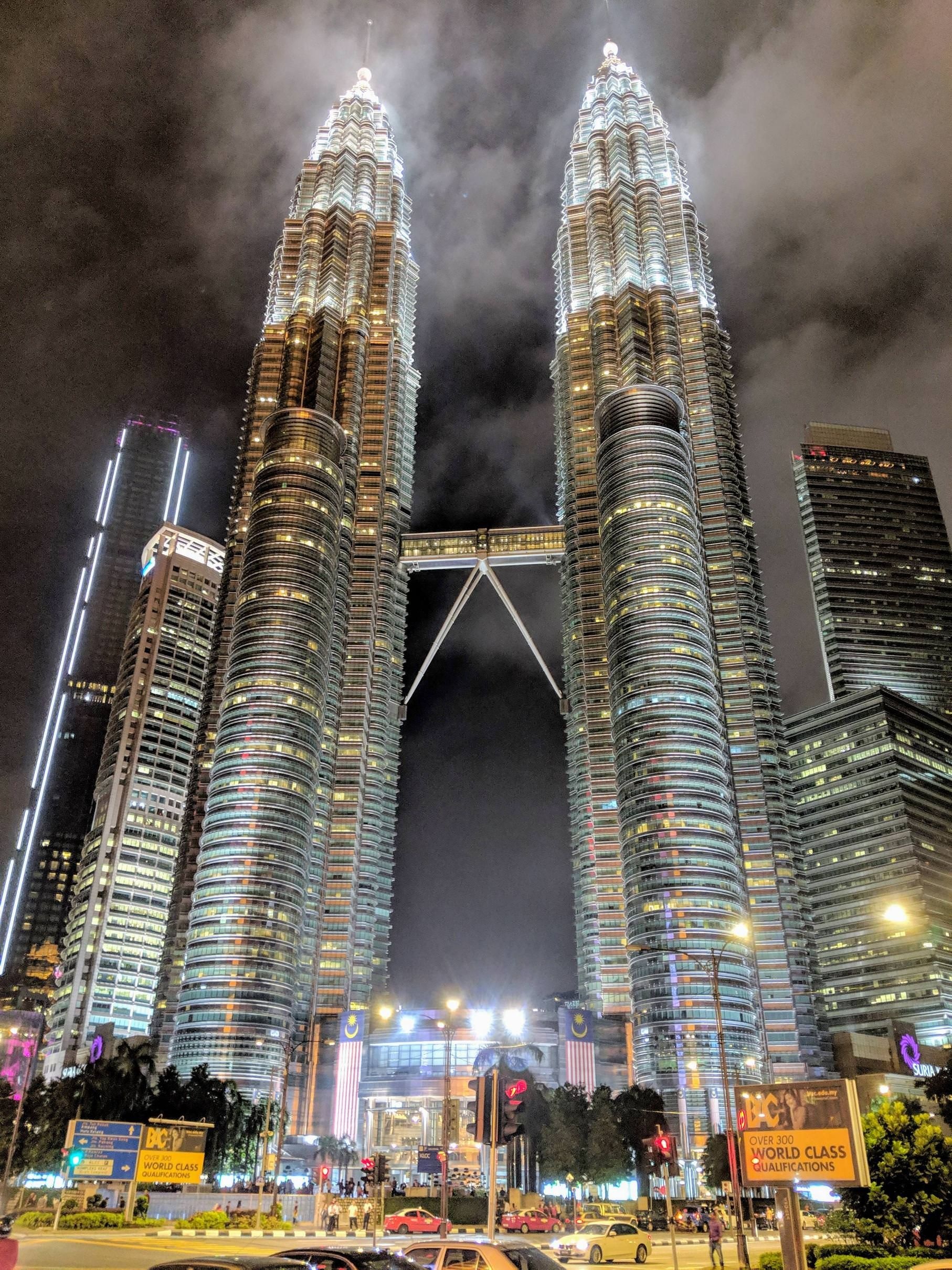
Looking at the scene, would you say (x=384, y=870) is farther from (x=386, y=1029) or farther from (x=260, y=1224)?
(x=260, y=1224)

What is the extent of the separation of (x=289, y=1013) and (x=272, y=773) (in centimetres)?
3684

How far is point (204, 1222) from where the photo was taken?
51125 mm

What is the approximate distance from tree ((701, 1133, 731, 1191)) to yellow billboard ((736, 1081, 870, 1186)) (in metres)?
77.3

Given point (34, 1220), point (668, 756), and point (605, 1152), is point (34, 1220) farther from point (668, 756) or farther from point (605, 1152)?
point (668, 756)

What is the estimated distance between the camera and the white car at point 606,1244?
126 ft

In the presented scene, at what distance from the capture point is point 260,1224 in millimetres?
50594

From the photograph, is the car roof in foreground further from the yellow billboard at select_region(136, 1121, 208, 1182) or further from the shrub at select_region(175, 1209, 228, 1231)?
the shrub at select_region(175, 1209, 228, 1231)

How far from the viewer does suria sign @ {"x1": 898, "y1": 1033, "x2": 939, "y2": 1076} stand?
535 ft

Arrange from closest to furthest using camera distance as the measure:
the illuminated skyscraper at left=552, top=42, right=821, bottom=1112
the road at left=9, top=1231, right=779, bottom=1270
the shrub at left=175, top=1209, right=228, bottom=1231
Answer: the road at left=9, top=1231, right=779, bottom=1270
the shrub at left=175, top=1209, right=228, bottom=1231
the illuminated skyscraper at left=552, top=42, right=821, bottom=1112

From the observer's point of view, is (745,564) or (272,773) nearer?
(272,773)

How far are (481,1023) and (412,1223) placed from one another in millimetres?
115245

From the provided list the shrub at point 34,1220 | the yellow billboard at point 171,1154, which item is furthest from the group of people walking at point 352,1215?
the shrub at point 34,1220

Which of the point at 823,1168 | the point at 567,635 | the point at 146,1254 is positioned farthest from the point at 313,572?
the point at 823,1168

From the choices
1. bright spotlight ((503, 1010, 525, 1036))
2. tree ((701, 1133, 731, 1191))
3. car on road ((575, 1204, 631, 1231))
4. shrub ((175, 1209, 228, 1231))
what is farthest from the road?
bright spotlight ((503, 1010, 525, 1036))
